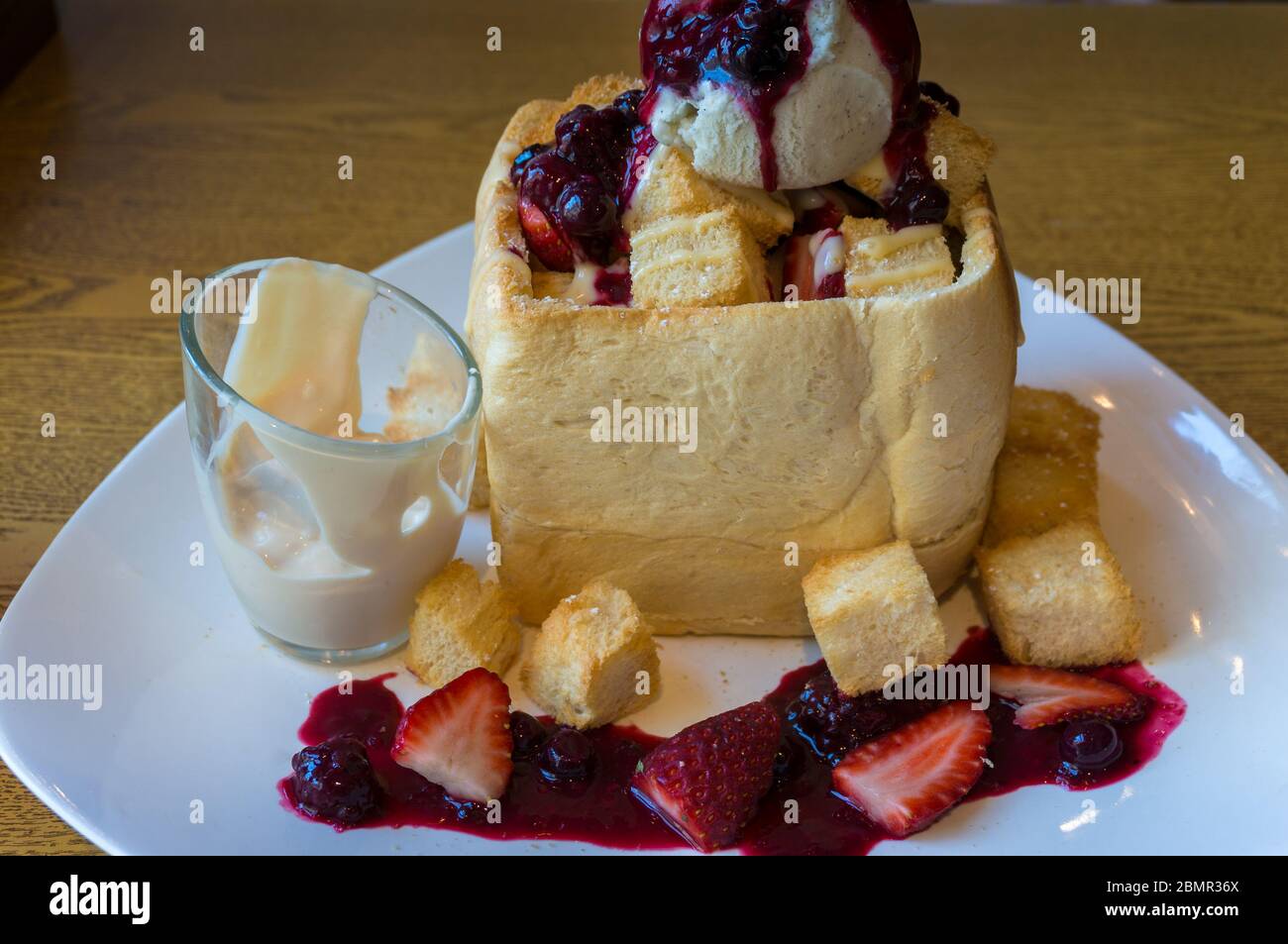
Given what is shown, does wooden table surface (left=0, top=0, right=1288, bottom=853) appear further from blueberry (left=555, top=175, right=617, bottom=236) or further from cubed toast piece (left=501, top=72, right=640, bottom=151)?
blueberry (left=555, top=175, right=617, bottom=236)

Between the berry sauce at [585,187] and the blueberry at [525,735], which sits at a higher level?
the berry sauce at [585,187]

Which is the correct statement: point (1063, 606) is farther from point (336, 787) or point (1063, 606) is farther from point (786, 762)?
point (336, 787)

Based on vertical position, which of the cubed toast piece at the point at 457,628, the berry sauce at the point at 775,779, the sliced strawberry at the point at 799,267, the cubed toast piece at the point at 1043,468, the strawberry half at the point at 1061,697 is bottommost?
the berry sauce at the point at 775,779

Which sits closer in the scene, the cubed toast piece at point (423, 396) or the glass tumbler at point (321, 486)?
the glass tumbler at point (321, 486)

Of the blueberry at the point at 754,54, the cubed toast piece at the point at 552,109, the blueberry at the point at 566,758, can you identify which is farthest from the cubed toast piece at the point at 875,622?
the cubed toast piece at the point at 552,109

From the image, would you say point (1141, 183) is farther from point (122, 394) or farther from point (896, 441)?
point (122, 394)

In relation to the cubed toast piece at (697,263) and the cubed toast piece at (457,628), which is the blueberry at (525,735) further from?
the cubed toast piece at (697,263)
